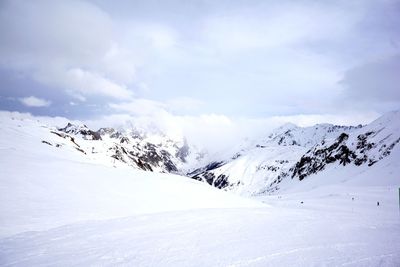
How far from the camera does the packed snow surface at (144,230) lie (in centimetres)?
1073

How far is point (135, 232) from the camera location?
15.0 m

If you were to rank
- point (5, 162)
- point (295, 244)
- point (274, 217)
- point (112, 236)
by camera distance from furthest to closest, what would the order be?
point (5, 162), point (274, 217), point (112, 236), point (295, 244)

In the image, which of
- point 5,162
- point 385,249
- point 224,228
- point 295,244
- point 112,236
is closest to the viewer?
point 385,249

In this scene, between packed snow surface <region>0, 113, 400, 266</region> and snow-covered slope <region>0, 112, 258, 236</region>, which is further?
snow-covered slope <region>0, 112, 258, 236</region>

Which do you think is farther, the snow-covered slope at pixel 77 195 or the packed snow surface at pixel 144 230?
the snow-covered slope at pixel 77 195

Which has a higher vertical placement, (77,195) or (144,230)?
(77,195)

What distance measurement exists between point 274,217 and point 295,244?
7180 mm

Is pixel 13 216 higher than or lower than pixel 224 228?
higher

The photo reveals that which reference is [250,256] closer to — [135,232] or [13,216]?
[135,232]

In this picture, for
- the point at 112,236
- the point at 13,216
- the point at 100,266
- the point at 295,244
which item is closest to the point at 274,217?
the point at 295,244

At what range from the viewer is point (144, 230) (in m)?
15.4

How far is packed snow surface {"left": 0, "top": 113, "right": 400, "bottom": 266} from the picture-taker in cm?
1073

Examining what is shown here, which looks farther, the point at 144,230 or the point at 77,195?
the point at 77,195

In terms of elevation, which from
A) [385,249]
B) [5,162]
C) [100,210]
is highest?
[5,162]
